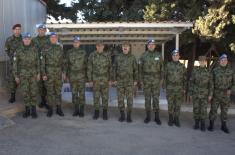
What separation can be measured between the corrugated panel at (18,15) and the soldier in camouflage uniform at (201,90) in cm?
481

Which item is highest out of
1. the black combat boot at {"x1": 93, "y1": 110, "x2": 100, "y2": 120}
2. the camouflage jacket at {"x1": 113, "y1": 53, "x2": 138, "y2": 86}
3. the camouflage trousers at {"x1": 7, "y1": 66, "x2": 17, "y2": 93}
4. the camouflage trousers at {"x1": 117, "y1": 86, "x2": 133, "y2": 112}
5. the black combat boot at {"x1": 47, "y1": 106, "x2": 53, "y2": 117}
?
the camouflage jacket at {"x1": 113, "y1": 53, "x2": 138, "y2": 86}

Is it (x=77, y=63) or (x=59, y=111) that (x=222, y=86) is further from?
(x=59, y=111)

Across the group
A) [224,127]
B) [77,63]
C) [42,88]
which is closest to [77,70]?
[77,63]

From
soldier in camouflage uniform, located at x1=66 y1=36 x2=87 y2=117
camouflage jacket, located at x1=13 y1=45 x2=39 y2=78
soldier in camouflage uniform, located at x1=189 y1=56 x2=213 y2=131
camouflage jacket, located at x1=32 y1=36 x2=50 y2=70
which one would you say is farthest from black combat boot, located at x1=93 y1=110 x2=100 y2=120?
soldier in camouflage uniform, located at x1=189 y1=56 x2=213 y2=131

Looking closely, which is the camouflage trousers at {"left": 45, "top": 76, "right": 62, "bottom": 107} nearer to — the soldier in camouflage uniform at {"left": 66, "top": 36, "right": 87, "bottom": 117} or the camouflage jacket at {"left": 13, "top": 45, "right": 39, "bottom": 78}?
Answer: the soldier in camouflage uniform at {"left": 66, "top": 36, "right": 87, "bottom": 117}

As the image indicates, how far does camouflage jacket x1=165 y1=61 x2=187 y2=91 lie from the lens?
33.7ft

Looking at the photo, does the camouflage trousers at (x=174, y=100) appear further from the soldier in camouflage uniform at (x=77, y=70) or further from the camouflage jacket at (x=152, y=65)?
the soldier in camouflage uniform at (x=77, y=70)

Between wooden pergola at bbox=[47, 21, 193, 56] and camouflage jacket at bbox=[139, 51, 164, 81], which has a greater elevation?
wooden pergola at bbox=[47, 21, 193, 56]

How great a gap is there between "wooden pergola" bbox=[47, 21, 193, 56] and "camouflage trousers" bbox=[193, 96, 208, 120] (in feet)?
7.84

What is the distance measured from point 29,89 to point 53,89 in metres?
0.61

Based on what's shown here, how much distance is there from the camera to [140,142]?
337 inches

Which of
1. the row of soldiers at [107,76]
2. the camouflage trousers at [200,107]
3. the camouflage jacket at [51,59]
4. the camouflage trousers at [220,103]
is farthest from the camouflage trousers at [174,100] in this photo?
the camouflage jacket at [51,59]

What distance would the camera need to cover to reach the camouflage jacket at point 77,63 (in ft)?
34.2

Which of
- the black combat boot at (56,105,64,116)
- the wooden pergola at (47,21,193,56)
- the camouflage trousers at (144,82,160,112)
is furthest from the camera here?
the wooden pergola at (47,21,193,56)
